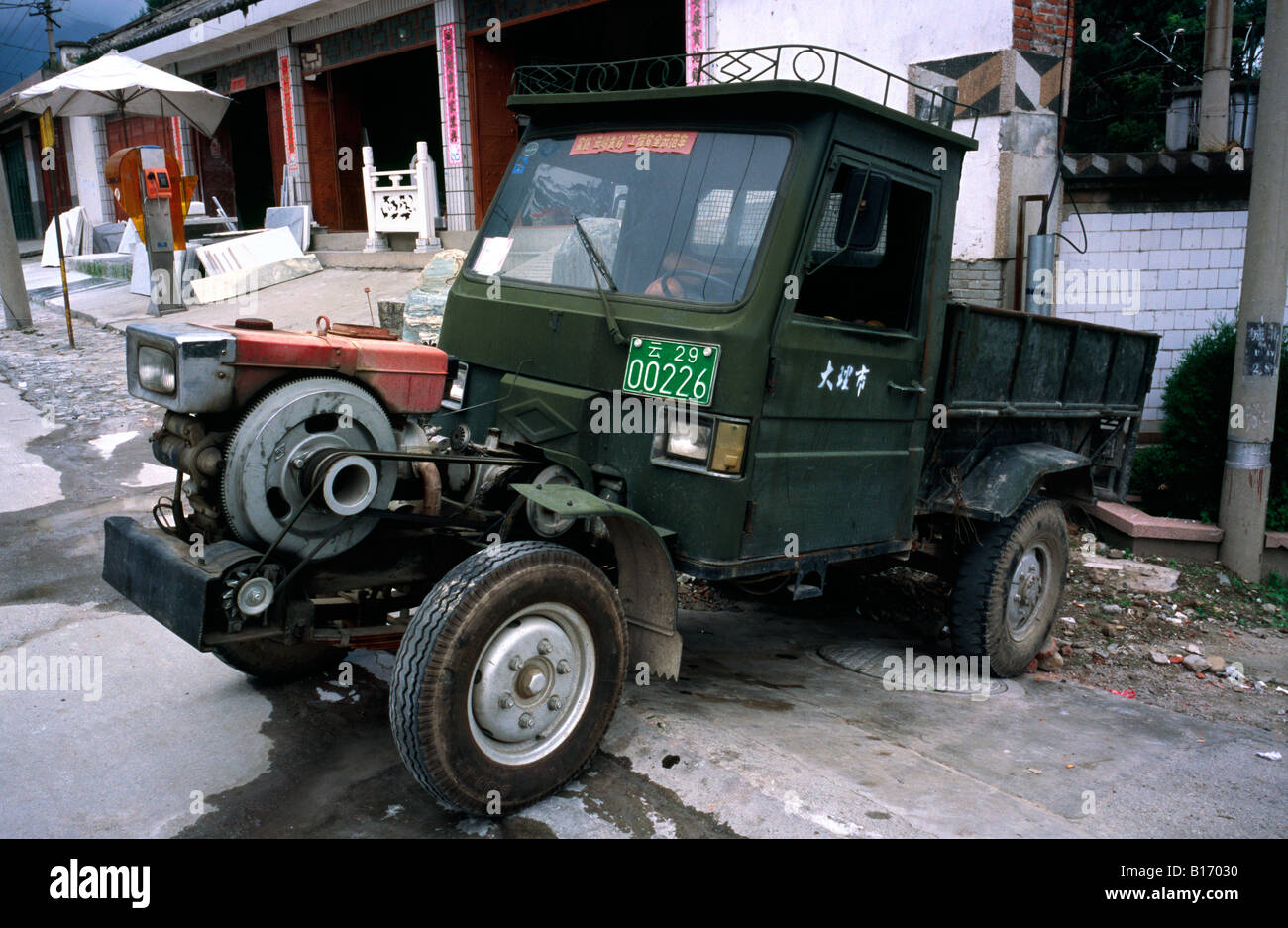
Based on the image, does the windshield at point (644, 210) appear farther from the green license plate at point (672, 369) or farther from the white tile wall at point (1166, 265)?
the white tile wall at point (1166, 265)

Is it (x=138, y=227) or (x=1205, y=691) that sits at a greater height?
(x=138, y=227)

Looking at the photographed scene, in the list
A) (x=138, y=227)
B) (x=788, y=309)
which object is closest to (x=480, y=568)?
(x=788, y=309)

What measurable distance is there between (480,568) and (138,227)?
12.3m

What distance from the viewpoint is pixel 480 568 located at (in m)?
2.98

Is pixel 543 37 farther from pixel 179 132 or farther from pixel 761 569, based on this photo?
pixel 761 569

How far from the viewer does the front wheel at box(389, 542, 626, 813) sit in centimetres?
288

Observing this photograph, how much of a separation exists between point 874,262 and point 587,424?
1511 mm

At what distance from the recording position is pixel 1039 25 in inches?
304

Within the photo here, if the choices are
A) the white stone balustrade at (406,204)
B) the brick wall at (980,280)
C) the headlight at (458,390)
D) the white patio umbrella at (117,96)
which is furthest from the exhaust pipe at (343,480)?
the white stone balustrade at (406,204)

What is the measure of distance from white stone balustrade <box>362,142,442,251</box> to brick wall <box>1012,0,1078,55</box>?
810cm

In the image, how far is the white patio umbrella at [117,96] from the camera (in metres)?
12.2

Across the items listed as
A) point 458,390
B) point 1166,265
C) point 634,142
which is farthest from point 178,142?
point 634,142

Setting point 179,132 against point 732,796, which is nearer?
point 732,796

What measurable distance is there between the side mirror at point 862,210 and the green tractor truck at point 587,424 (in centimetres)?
1
